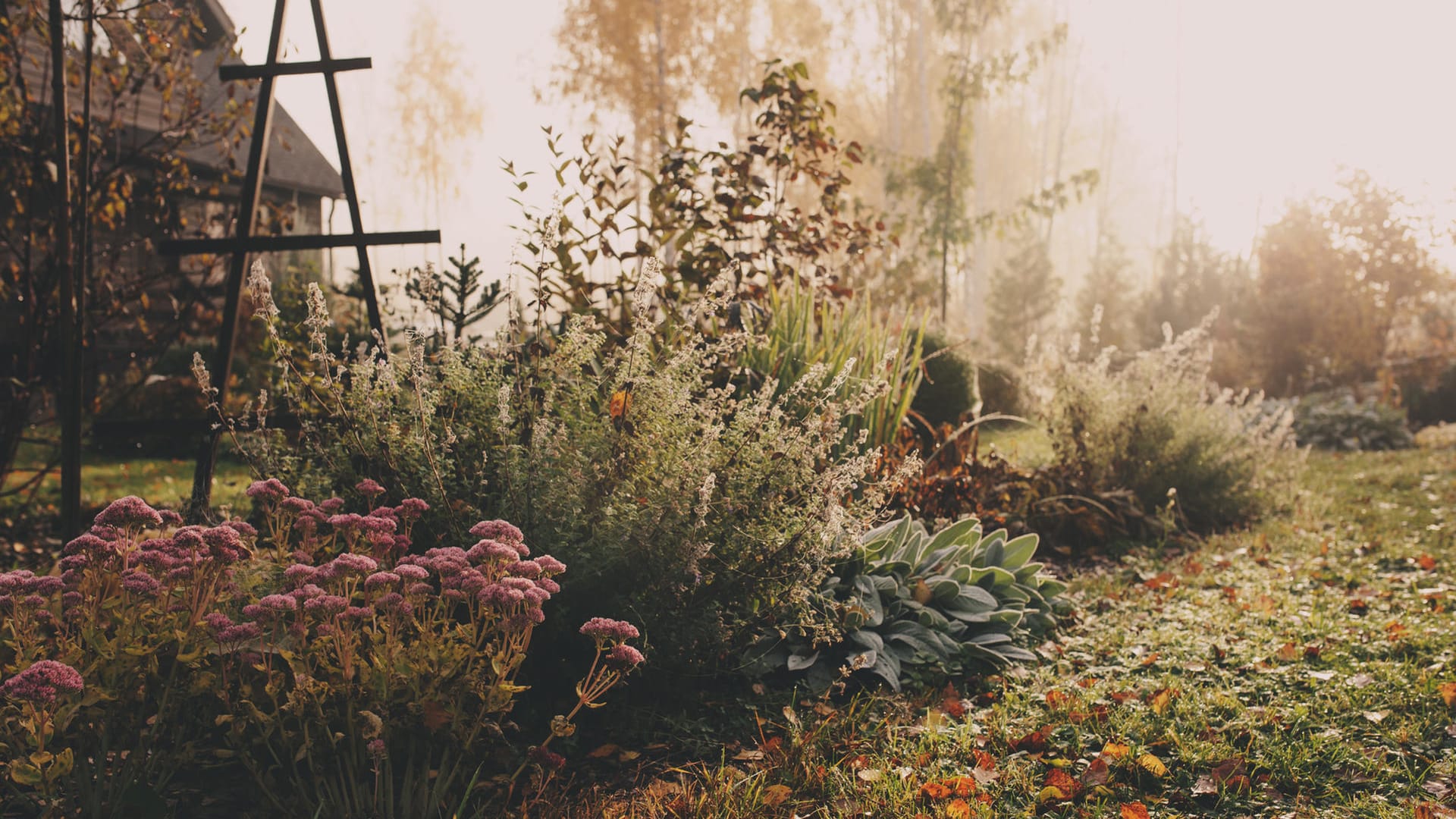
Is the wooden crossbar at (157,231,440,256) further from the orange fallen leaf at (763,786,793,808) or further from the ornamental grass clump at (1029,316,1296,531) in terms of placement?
the ornamental grass clump at (1029,316,1296,531)

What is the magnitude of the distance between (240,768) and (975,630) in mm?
2465

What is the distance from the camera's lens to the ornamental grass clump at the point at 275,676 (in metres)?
2.01

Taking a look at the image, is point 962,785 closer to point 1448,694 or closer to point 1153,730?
point 1153,730

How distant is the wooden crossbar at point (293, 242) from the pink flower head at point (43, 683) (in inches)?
91.8

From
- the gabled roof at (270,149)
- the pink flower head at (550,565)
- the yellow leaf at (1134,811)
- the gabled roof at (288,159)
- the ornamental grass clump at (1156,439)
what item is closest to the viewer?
the pink flower head at (550,565)

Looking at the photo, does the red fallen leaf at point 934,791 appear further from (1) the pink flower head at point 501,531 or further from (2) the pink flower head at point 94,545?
(2) the pink flower head at point 94,545

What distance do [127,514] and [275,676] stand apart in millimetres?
575

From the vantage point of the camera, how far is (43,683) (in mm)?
1790

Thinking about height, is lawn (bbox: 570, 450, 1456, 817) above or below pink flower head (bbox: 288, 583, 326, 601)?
below

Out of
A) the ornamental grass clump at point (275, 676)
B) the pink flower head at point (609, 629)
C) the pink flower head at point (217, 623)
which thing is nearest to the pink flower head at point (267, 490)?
the ornamental grass clump at point (275, 676)

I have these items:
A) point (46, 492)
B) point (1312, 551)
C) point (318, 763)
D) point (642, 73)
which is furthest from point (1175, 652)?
point (642, 73)

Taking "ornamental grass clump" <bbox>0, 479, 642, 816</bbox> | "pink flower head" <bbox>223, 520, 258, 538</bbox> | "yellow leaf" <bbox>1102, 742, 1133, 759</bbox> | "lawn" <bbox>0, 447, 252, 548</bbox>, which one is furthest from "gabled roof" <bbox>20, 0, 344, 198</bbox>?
"yellow leaf" <bbox>1102, 742, 1133, 759</bbox>

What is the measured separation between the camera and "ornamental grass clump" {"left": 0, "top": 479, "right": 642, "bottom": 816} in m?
2.01

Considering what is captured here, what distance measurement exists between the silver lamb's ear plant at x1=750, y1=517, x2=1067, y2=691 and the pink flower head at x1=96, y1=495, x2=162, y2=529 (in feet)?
5.63
